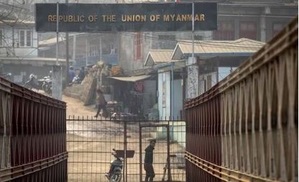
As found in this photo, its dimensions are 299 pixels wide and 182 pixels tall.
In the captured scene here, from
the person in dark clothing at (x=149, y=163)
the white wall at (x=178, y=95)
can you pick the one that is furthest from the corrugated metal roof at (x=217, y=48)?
the person in dark clothing at (x=149, y=163)

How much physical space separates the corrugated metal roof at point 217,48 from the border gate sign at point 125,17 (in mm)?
3608

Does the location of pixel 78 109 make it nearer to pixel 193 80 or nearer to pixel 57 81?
pixel 57 81

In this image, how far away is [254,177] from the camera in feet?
26.1

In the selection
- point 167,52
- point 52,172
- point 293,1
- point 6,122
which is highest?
point 293,1

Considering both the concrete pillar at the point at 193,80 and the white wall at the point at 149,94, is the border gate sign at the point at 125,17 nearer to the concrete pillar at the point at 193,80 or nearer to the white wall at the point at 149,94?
the concrete pillar at the point at 193,80

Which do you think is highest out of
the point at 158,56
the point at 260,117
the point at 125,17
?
the point at 125,17

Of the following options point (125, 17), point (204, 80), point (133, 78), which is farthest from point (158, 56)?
point (125, 17)

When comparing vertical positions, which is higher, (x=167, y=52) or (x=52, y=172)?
(x=167, y=52)

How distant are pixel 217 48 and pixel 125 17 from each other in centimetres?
695

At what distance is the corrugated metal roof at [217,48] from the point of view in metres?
31.0

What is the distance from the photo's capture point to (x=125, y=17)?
27.6 metres

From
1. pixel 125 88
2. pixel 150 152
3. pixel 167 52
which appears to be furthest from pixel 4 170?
pixel 125 88

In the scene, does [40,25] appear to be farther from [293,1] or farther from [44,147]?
[293,1]

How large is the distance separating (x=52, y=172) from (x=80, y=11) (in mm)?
11347
